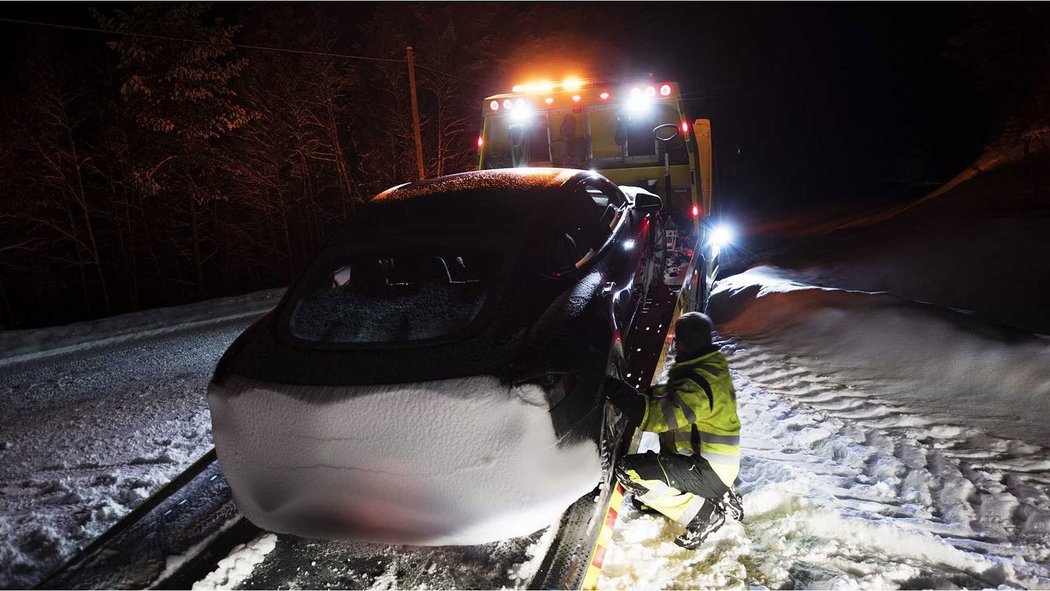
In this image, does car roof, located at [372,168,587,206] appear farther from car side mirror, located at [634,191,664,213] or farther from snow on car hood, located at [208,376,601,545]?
snow on car hood, located at [208,376,601,545]

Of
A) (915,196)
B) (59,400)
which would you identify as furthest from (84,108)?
(915,196)

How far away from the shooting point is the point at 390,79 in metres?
25.9

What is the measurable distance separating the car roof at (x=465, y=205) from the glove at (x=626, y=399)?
0.92m

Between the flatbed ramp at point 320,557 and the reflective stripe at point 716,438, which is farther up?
the reflective stripe at point 716,438

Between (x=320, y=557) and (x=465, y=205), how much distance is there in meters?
1.94

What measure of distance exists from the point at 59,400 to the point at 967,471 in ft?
24.2

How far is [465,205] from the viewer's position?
376cm

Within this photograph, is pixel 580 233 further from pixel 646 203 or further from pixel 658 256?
pixel 658 256

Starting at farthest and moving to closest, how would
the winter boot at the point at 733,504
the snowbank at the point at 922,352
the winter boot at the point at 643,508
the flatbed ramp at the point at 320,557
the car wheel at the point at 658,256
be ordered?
the car wheel at the point at 658,256
the snowbank at the point at 922,352
the winter boot at the point at 643,508
the winter boot at the point at 733,504
the flatbed ramp at the point at 320,557

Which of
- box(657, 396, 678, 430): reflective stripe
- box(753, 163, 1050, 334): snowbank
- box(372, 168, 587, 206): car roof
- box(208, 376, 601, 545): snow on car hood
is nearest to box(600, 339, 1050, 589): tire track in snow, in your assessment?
box(657, 396, 678, 430): reflective stripe

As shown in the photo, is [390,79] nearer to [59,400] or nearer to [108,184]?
[108,184]

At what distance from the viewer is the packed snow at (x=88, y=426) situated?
3.81m

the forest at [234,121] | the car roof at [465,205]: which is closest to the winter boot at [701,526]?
the car roof at [465,205]

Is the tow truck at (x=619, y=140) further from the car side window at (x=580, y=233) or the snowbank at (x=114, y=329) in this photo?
the snowbank at (x=114, y=329)
